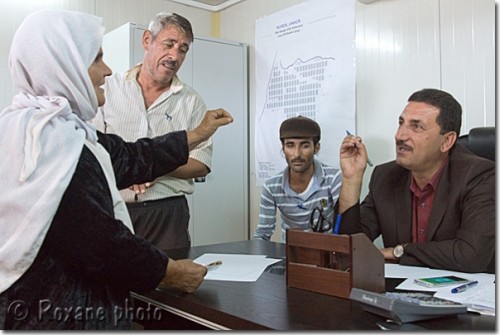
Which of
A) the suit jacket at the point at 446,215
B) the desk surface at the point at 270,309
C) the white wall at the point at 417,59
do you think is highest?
the white wall at the point at 417,59

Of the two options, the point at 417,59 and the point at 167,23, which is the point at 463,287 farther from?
the point at 417,59

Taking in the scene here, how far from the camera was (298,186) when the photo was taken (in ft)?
7.90

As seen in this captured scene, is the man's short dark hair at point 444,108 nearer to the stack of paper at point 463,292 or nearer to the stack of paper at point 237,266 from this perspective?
the stack of paper at point 463,292

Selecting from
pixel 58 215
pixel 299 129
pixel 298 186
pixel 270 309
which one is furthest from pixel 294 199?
pixel 58 215

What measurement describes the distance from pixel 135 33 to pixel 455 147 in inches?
78.7

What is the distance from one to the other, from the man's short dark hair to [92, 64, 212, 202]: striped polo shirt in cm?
87

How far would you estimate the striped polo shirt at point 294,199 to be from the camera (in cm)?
231

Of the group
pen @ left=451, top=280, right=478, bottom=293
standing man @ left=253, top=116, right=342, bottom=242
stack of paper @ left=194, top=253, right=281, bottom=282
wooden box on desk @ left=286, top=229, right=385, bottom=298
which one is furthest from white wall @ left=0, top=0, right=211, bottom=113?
pen @ left=451, top=280, right=478, bottom=293

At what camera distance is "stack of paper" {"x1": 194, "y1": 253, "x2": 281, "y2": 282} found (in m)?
1.25

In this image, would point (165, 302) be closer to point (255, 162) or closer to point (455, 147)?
point (455, 147)

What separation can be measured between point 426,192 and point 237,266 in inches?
29.9

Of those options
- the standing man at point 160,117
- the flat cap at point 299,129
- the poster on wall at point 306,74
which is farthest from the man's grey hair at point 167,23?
the poster on wall at point 306,74

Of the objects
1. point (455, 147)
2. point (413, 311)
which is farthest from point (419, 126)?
point (413, 311)

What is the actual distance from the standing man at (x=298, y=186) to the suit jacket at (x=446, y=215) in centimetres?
46
